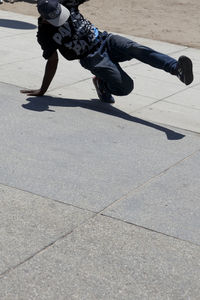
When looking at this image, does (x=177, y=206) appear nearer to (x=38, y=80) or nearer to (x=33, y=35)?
(x=38, y=80)

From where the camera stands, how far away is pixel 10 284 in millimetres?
3887

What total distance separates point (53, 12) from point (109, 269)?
11.1 feet

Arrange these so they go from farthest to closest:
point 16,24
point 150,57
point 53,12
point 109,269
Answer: point 16,24
point 150,57
point 53,12
point 109,269

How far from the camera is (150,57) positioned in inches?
272

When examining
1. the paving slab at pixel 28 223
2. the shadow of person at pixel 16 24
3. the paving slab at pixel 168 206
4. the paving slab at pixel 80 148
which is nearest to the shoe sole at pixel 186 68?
the paving slab at pixel 80 148

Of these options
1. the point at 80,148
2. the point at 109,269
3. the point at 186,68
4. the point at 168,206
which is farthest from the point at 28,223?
the point at 186,68

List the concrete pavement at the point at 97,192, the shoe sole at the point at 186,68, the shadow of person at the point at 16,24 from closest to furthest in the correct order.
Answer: the concrete pavement at the point at 97,192, the shoe sole at the point at 186,68, the shadow of person at the point at 16,24

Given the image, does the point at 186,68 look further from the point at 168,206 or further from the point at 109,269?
the point at 109,269

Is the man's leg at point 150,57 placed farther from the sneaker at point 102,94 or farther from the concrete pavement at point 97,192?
the concrete pavement at point 97,192

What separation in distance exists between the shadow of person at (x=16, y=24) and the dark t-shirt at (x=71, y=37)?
441 cm

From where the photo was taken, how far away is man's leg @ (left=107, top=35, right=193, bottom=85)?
6652mm

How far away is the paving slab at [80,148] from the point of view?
5.32 m

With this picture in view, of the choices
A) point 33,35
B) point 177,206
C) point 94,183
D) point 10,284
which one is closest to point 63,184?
point 94,183

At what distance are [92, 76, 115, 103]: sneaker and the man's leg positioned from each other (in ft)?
1.21
